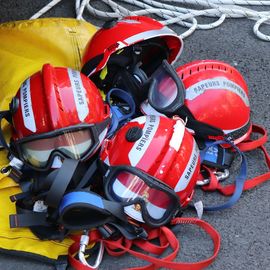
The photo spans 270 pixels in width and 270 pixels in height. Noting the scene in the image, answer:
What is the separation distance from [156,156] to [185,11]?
990mm

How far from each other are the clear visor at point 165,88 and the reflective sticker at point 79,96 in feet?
0.67

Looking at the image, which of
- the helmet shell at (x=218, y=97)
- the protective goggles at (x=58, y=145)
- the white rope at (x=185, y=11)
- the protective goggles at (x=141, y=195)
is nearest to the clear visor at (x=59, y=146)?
the protective goggles at (x=58, y=145)

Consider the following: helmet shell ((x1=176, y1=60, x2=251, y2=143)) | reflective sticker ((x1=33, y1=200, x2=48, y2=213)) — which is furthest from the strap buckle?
helmet shell ((x1=176, y1=60, x2=251, y2=143))

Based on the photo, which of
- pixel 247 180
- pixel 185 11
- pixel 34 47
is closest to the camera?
pixel 247 180

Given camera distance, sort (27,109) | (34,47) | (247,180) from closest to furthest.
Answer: (27,109) < (247,180) < (34,47)

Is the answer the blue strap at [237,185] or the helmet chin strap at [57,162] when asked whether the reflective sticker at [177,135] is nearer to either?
the blue strap at [237,185]

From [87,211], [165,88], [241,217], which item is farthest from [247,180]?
[87,211]

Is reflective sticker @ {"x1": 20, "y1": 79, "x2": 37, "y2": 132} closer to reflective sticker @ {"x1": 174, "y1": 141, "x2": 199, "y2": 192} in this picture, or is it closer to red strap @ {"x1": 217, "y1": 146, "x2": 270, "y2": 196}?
reflective sticker @ {"x1": 174, "y1": 141, "x2": 199, "y2": 192}

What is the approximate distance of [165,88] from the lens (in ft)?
5.41

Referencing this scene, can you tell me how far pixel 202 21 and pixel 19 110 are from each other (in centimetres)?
99

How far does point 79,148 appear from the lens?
148 cm

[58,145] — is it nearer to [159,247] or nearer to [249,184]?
[159,247]

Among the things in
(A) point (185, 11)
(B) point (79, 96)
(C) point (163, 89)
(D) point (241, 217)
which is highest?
(B) point (79, 96)

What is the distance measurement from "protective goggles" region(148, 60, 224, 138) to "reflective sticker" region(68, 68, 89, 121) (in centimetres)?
20
